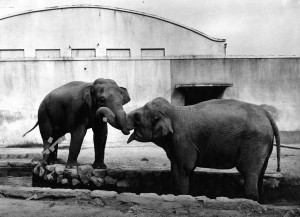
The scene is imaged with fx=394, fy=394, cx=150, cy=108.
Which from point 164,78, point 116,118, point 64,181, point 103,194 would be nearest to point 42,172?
point 64,181

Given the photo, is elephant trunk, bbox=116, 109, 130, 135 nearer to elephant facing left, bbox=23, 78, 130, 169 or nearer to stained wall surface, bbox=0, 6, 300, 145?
elephant facing left, bbox=23, 78, 130, 169

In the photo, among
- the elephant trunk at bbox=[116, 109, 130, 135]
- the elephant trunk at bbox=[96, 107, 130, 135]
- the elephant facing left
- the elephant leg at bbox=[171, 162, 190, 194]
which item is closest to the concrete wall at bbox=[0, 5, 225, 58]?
the elephant facing left

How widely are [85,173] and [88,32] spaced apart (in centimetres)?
1549

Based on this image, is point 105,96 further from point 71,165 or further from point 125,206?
point 125,206

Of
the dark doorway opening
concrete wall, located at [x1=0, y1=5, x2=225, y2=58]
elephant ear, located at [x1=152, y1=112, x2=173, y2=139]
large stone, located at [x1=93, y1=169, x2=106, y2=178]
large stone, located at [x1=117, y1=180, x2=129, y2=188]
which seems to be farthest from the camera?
concrete wall, located at [x1=0, y1=5, x2=225, y2=58]

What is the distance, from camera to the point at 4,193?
522cm

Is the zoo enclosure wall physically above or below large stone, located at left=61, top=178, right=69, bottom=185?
above

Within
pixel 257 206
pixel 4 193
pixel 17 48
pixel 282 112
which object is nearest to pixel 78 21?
pixel 17 48

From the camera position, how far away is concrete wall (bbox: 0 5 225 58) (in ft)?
67.1

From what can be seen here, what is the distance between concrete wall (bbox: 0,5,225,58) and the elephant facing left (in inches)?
523

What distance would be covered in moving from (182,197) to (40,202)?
5.69 feet

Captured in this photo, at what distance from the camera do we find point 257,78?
15.4m

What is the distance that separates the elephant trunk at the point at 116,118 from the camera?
212 inches

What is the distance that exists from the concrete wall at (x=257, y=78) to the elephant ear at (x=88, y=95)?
8835 millimetres
